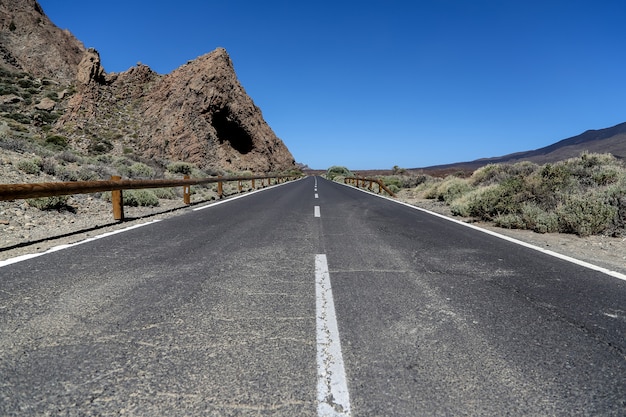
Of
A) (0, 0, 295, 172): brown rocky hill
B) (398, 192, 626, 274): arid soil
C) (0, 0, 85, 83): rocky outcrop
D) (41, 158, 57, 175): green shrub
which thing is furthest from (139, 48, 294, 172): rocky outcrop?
(398, 192, 626, 274): arid soil

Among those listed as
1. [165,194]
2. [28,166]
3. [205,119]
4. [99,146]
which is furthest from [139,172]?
[205,119]

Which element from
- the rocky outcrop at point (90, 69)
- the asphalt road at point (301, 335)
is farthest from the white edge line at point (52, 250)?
the rocky outcrop at point (90, 69)

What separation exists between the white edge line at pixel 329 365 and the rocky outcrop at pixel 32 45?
70.0 metres

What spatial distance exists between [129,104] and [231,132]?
15374 millimetres

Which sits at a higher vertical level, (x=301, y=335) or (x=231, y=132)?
(x=231, y=132)

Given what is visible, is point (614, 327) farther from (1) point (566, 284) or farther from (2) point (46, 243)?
(2) point (46, 243)

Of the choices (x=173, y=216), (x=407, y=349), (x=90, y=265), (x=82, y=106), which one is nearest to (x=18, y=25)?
(x=82, y=106)

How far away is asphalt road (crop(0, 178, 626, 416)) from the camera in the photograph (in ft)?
6.81

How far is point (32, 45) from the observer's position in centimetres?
6078

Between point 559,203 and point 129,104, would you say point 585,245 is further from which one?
point 129,104

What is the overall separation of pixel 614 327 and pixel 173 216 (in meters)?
9.51

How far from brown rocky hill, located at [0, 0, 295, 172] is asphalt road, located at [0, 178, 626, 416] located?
4363cm

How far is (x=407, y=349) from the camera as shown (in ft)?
8.76

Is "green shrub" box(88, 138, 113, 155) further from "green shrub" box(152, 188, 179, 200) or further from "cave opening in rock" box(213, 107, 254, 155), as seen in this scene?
"green shrub" box(152, 188, 179, 200)
